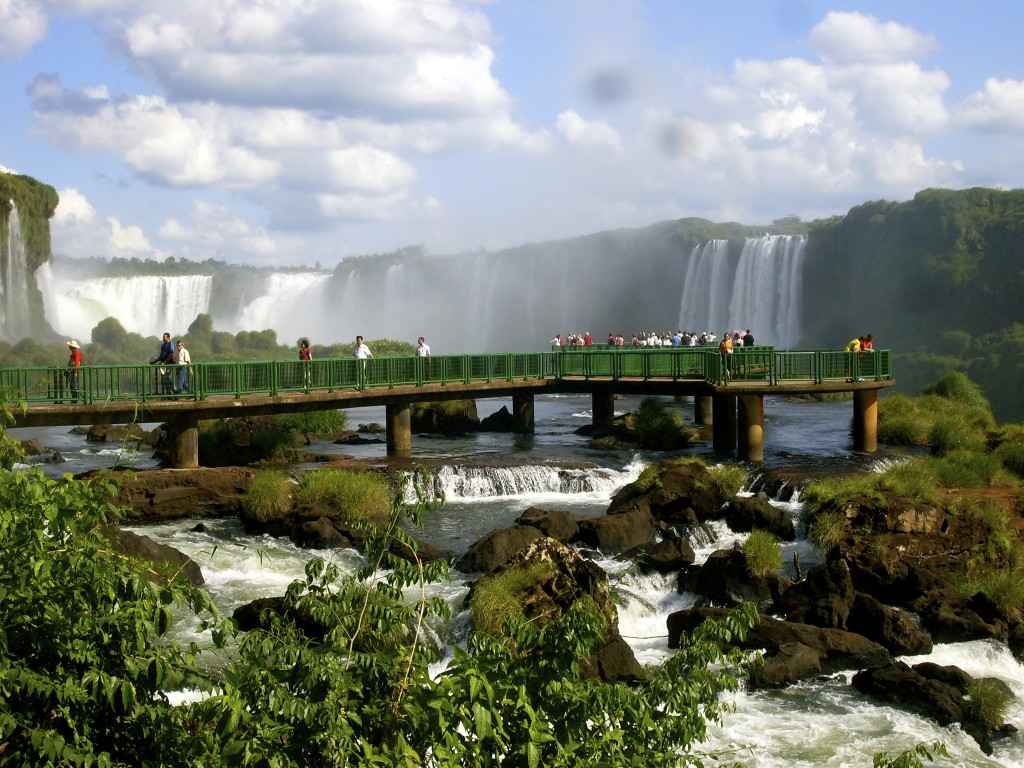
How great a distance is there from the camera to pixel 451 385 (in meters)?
28.1

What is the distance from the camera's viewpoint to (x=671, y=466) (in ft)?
69.2

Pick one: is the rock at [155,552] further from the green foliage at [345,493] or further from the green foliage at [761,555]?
the green foliage at [761,555]

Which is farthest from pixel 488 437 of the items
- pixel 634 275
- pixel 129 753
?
pixel 634 275

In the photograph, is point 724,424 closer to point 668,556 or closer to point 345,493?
point 668,556

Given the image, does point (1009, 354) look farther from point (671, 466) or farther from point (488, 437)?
point (671, 466)

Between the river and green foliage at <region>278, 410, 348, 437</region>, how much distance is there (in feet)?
6.44

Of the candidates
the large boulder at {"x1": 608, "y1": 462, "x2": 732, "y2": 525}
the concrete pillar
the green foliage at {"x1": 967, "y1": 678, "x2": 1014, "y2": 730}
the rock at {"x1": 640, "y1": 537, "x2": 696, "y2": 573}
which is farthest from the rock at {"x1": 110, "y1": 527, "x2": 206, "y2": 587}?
the concrete pillar

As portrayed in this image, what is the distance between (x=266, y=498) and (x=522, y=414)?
1387cm

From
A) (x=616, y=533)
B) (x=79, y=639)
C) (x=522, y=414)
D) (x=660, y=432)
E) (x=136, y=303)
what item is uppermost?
(x=136, y=303)

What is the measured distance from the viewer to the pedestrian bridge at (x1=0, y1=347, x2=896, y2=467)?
21281 mm

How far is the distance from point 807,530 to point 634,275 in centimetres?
7775

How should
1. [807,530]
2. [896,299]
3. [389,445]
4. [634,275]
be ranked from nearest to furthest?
[807,530] → [389,445] → [896,299] → [634,275]

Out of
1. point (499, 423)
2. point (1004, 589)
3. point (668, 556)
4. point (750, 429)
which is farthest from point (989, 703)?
point (499, 423)

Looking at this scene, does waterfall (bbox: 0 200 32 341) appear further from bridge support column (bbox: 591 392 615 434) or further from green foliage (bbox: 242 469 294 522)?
green foliage (bbox: 242 469 294 522)
